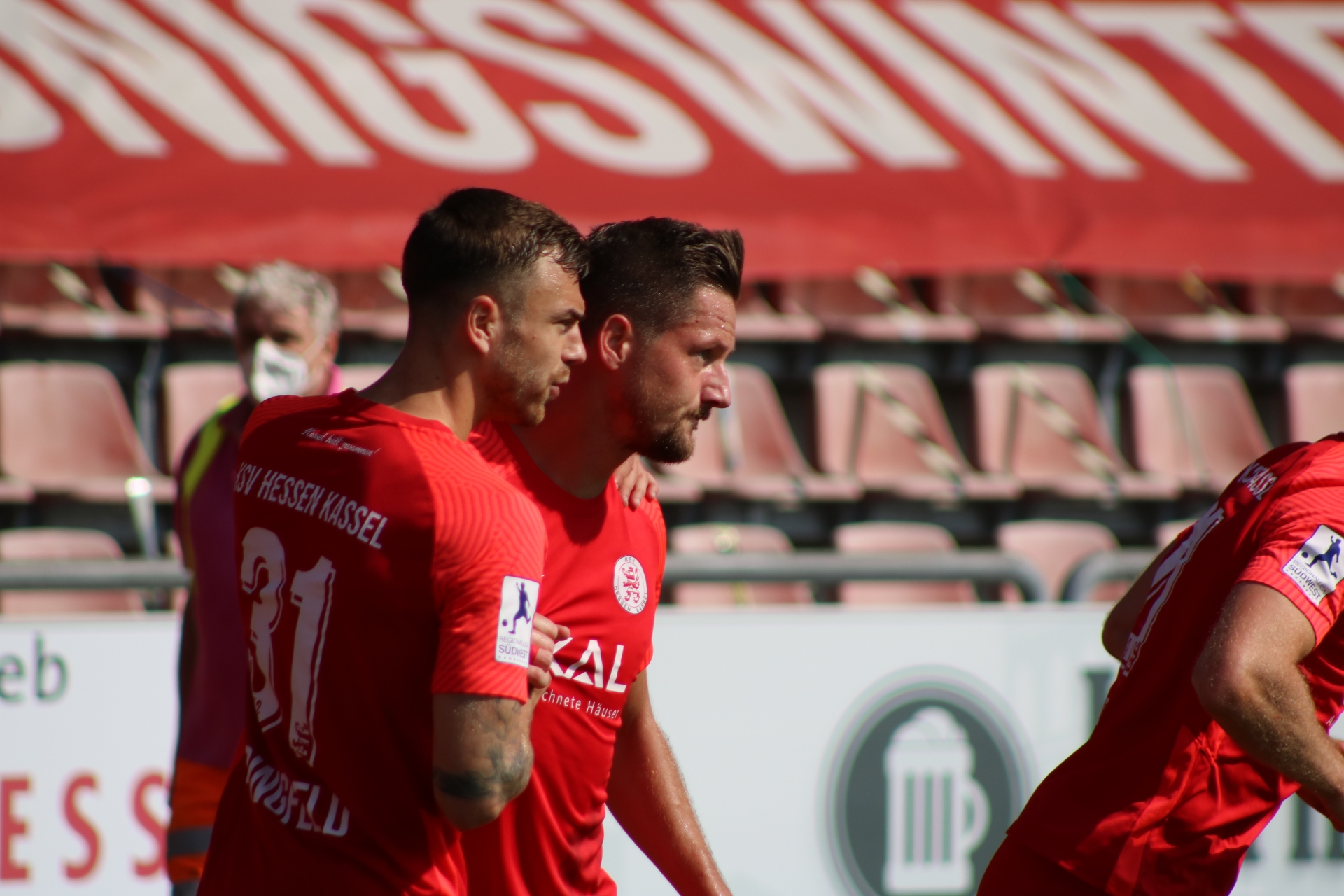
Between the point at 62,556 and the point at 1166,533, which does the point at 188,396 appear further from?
the point at 1166,533

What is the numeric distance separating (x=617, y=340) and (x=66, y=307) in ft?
16.7

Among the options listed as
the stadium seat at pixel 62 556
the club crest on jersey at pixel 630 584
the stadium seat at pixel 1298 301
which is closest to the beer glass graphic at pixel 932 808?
the club crest on jersey at pixel 630 584

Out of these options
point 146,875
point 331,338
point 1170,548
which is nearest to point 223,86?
point 331,338

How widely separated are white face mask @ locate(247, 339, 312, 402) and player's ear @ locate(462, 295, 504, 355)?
1.61m

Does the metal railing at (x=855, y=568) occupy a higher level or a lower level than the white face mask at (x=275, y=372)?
lower

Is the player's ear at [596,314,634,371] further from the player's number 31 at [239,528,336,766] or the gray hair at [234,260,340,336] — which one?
the gray hair at [234,260,340,336]

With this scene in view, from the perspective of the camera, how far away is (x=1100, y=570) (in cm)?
439

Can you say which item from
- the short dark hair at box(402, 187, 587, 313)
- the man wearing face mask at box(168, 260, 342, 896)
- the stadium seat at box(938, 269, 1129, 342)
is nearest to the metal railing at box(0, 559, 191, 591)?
the man wearing face mask at box(168, 260, 342, 896)

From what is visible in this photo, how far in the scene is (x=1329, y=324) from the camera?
24.5 feet

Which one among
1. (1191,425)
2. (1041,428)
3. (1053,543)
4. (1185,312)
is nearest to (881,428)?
(1041,428)

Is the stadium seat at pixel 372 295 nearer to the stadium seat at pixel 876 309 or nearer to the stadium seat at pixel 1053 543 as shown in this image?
the stadium seat at pixel 876 309

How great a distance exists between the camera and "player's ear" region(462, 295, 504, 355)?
1.79m

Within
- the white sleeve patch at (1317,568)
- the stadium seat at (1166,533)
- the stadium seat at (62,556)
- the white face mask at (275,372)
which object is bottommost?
the stadium seat at (62,556)

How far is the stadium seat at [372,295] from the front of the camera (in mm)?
6691
